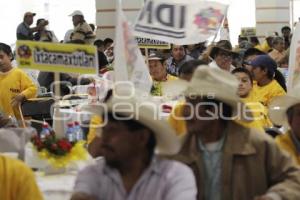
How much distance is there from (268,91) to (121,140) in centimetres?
446

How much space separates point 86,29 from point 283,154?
10.4 m

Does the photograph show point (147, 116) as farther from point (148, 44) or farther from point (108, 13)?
point (108, 13)

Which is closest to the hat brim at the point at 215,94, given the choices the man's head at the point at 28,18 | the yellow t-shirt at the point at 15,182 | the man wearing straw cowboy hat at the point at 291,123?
A: the man wearing straw cowboy hat at the point at 291,123

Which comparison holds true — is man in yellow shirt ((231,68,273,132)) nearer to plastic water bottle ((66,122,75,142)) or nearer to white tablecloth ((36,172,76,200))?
plastic water bottle ((66,122,75,142))

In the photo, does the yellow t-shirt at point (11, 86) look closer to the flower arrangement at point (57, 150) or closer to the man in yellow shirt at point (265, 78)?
the man in yellow shirt at point (265, 78)

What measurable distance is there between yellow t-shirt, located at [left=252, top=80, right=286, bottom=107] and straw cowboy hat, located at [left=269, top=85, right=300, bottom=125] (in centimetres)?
298

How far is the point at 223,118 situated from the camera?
298cm

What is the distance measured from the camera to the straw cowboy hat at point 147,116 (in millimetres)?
2502

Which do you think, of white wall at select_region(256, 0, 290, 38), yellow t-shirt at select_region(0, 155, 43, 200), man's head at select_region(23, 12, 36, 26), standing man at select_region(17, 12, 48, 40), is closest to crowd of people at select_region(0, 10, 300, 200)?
yellow t-shirt at select_region(0, 155, 43, 200)

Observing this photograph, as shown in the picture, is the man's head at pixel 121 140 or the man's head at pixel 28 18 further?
the man's head at pixel 28 18

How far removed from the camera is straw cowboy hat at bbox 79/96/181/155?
98.5 inches

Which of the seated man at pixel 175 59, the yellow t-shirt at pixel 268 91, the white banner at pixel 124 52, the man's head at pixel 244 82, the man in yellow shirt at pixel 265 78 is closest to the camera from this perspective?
the white banner at pixel 124 52

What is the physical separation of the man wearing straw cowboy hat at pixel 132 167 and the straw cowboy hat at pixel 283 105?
3.34 ft

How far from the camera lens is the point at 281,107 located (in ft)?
11.4
